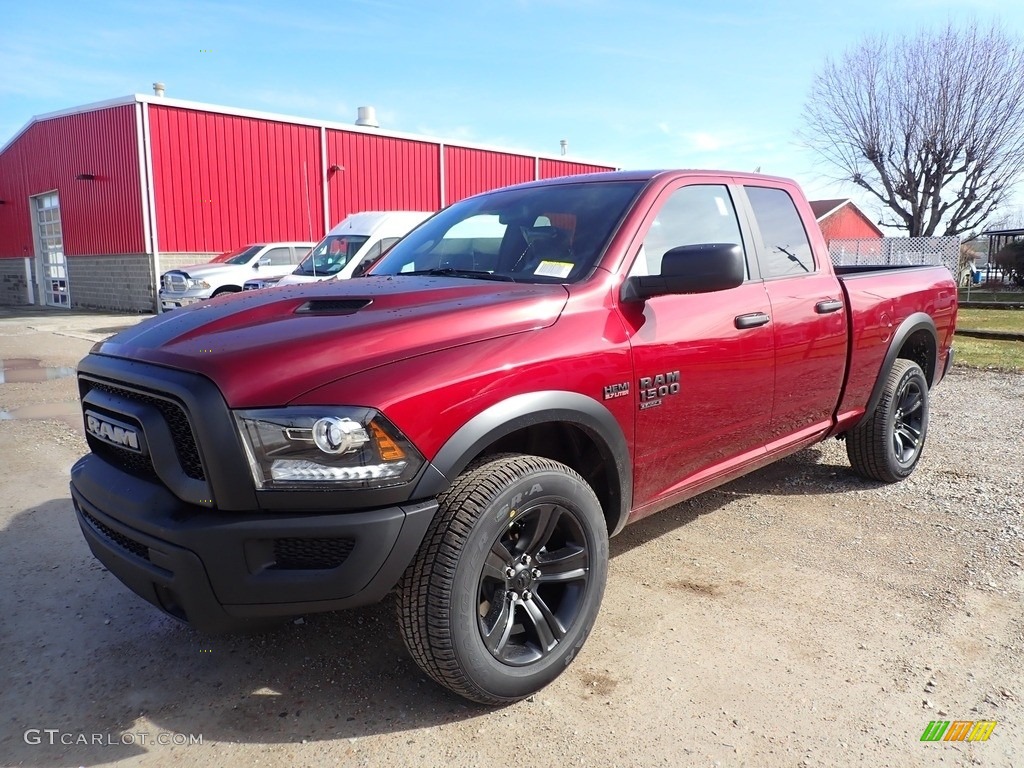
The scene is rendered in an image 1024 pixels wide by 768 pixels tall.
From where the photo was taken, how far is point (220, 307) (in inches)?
107

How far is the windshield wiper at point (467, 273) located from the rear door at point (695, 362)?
1.72 feet

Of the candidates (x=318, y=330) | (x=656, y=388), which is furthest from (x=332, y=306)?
(x=656, y=388)

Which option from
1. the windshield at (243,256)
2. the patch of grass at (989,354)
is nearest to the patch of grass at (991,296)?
the patch of grass at (989,354)

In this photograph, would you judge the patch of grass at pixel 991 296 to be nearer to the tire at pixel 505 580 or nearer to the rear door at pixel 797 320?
the rear door at pixel 797 320

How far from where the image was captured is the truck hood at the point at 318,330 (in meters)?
2.09

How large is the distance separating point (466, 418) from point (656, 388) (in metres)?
0.93

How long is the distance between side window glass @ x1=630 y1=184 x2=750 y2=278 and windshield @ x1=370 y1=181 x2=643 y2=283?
0.16 meters

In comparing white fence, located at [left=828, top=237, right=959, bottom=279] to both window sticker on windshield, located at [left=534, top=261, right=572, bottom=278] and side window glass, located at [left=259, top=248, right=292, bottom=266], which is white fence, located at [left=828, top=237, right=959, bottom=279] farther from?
window sticker on windshield, located at [left=534, top=261, right=572, bottom=278]

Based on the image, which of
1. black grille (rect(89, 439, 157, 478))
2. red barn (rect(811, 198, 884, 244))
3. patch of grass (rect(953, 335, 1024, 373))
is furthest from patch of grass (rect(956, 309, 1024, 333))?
red barn (rect(811, 198, 884, 244))

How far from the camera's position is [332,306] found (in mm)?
2623

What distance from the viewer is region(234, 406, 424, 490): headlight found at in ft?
6.66

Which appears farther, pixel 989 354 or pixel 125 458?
pixel 989 354

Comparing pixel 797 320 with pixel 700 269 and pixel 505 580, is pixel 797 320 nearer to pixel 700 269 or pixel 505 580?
pixel 700 269

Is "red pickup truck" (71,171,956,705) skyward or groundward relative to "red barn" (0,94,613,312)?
groundward
